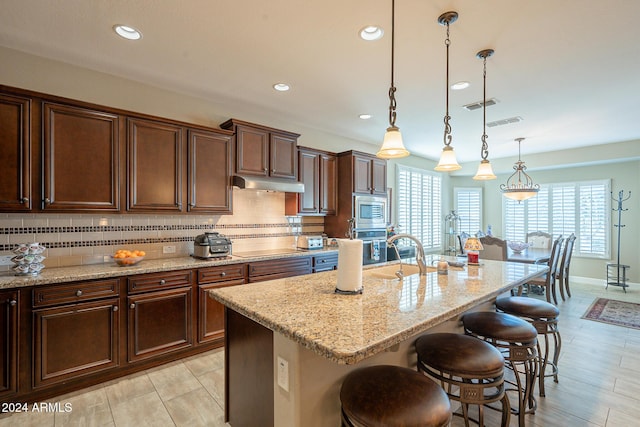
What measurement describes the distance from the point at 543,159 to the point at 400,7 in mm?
6033

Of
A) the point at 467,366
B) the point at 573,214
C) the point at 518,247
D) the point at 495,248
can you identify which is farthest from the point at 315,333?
the point at 573,214

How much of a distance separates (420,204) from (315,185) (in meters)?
3.30

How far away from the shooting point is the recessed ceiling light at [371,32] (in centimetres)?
225

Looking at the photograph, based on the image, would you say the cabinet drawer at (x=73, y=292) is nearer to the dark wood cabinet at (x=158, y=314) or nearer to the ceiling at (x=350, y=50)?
the dark wood cabinet at (x=158, y=314)

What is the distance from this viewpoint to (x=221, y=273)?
A: 3182 mm

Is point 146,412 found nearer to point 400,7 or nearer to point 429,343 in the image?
point 429,343

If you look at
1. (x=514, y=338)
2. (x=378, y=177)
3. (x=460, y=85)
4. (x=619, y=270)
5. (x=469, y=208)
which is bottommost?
(x=619, y=270)

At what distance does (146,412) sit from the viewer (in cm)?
220

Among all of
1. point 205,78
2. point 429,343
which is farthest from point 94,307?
point 429,343

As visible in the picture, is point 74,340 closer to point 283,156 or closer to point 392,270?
point 392,270

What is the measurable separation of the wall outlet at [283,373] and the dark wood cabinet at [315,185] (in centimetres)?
298

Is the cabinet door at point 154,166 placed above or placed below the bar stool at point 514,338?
above

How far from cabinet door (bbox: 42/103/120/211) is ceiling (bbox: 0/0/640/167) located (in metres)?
0.58

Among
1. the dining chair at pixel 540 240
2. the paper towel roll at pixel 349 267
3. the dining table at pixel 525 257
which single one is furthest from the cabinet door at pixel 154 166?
the dining chair at pixel 540 240
